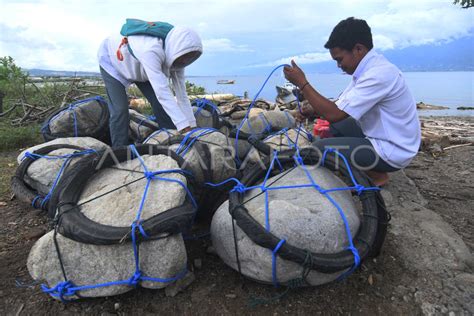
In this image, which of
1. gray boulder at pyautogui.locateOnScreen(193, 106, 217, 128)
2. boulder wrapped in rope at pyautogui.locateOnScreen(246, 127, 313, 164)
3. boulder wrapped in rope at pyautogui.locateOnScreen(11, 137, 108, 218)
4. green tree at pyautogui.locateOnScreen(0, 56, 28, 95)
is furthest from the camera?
green tree at pyautogui.locateOnScreen(0, 56, 28, 95)

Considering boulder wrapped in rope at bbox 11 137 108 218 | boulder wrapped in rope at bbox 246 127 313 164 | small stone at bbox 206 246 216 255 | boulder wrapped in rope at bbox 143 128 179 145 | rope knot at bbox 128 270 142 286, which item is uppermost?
boulder wrapped in rope at bbox 143 128 179 145

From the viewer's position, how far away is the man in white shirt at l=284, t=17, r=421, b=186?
2568 millimetres

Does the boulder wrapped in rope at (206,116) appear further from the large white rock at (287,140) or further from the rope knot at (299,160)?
the rope knot at (299,160)

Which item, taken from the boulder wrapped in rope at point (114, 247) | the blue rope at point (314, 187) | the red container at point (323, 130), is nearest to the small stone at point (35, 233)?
the boulder wrapped in rope at point (114, 247)

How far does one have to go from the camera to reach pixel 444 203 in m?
3.44

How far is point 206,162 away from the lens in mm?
2812

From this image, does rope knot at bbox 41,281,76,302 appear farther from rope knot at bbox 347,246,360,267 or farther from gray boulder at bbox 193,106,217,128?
Result: gray boulder at bbox 193,106,217,128

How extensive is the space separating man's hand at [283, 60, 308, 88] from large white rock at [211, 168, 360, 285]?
0.88m

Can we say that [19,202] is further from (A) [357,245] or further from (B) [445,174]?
(B) [445,174]

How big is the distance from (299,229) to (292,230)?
4 centimetres

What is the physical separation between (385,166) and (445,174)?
1.96 metres

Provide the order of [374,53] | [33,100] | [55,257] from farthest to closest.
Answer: [33,100], [374,53], [55,257]

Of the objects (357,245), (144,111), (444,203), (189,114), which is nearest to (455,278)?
(357,245)

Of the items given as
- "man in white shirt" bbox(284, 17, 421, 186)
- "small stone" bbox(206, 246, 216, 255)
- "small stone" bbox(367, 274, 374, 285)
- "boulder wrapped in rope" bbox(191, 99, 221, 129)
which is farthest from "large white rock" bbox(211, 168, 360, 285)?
"boulder wrapped in rope" bbox(191, 99, 221, 129)
